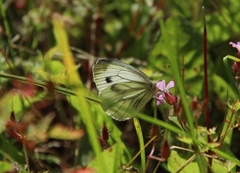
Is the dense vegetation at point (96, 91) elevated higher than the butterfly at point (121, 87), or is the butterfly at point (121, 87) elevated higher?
the butterfly at point (121, 87)

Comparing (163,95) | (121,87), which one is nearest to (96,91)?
(121,87)

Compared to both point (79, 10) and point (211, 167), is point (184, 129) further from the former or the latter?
point (79, 10)

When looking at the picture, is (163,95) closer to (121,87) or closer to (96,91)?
(121,87)

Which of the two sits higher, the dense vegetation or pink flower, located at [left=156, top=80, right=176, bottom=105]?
pink flower, located at [left=156, top=80, right=176, bottom=105]

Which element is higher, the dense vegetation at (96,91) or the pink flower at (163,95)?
the pink flower at (163,95)

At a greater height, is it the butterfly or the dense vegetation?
the butterfly

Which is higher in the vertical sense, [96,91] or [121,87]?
[121,87]

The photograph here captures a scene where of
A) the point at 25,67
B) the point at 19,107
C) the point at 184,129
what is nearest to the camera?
the point at 184,129

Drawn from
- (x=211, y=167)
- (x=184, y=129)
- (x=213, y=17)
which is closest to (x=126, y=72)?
(x=184, y=129)
